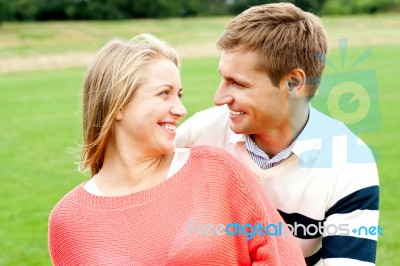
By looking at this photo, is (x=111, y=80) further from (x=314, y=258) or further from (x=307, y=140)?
(x=314, y=258)

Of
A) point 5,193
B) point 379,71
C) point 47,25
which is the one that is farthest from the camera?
point 47,25

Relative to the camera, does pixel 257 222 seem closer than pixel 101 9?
Yes

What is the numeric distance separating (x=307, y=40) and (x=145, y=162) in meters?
0.71

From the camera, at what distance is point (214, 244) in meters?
2.07

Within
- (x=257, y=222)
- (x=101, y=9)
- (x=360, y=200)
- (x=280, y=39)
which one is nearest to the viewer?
(x=257, y=222)

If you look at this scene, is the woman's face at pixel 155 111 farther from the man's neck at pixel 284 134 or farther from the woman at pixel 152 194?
the man's neck at pixel 284 134

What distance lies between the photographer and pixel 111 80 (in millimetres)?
2162

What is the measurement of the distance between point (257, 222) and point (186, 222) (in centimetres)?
21

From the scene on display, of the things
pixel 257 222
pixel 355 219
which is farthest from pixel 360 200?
pixel 257 222

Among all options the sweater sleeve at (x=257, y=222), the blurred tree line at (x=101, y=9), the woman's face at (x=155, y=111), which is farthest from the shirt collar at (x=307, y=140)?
the blurred tree line at (x=101, y=9)

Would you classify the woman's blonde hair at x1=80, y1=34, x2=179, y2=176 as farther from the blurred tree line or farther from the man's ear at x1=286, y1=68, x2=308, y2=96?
the blurred tree line

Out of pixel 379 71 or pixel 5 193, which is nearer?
pixel 5 193

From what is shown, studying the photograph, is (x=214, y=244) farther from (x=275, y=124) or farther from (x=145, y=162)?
(x=275, y=124)

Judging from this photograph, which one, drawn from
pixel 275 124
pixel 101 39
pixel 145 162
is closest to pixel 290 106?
pixel 275 124
